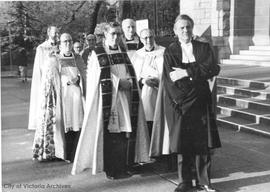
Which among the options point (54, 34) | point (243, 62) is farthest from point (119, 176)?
point (243, 62)

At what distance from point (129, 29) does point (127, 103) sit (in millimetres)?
1078

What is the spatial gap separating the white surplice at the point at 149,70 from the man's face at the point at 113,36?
58 cm

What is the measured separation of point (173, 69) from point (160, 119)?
30.5 inches

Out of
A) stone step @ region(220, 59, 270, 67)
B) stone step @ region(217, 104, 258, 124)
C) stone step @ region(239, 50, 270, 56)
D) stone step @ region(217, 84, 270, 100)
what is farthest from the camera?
stone step @ region(239, 50, 270, 56)

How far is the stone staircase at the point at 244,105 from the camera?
25.0 feet

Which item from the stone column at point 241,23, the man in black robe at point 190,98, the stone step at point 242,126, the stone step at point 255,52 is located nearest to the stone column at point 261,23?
the stone column at point 241,23

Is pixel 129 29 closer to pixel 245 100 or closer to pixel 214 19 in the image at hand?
pixel 245 100

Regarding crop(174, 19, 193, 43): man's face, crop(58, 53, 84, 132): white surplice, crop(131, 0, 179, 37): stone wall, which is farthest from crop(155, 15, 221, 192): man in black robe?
crop(131, 0, 179, 37): stone wall

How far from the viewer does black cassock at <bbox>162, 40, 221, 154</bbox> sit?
4371mm

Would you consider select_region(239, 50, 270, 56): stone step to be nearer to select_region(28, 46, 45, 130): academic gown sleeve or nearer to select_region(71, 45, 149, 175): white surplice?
select_region(28, 46, 45, 130): academic gown sleeve

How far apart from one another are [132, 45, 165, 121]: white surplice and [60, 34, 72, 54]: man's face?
1.05m

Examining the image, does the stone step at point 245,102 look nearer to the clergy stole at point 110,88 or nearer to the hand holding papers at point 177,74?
the clergy stole at point 110,88

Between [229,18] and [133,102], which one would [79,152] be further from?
[229,18]

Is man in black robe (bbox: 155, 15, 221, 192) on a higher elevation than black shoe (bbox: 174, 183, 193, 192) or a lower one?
higher
